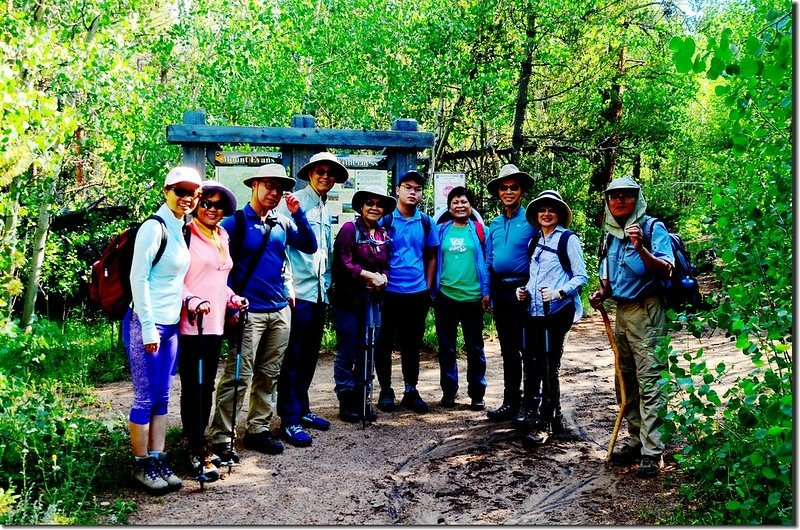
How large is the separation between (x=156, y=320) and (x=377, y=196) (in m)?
2.44

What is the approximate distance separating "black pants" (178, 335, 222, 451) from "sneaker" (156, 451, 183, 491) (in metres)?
0.24

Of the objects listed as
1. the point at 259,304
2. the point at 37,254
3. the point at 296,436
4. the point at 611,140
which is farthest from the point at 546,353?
the point at 611,140

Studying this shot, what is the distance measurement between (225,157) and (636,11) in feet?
33.5

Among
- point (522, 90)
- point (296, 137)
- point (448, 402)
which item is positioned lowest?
point (448, 402)

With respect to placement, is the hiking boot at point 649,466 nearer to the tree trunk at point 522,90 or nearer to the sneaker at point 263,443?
the sneaker at point 263,443

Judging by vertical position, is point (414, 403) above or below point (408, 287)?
below

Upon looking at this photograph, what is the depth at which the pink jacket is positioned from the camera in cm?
501

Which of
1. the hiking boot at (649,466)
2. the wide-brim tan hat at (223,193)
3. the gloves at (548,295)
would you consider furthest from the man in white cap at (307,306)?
the hiking boot at (649,466)

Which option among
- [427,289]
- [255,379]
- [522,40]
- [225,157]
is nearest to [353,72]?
[522,40]

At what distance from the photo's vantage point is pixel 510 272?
6.60 metres

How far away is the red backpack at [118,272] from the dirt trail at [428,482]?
1239 millimetres

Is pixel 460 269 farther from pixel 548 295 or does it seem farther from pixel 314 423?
pixel 314 423

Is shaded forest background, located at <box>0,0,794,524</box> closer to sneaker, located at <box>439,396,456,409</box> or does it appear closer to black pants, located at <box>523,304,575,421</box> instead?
black pants, located at <box>523,304,575,421</box>

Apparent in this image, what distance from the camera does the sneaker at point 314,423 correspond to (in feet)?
21.1
